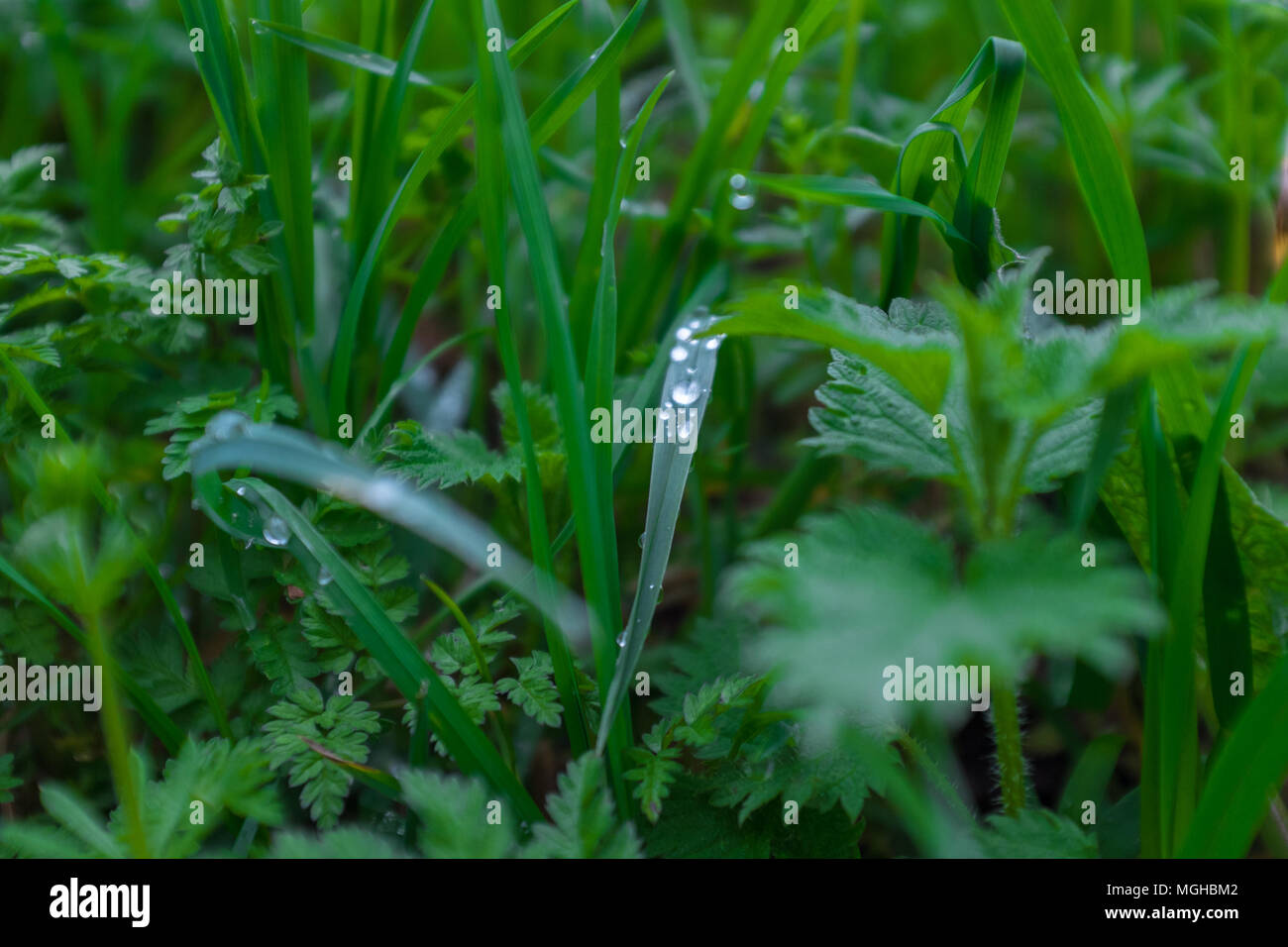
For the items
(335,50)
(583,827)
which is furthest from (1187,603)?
(335,50)

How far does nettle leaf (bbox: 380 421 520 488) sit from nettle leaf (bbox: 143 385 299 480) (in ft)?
0.50

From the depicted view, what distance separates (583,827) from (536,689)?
22 centimetres

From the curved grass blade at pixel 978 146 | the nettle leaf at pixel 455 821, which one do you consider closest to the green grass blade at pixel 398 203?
the curved grass blade at pixel 978 146

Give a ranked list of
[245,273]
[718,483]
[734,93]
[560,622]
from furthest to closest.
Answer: [718,483]
[734,93]
[245,273]
[560,622]

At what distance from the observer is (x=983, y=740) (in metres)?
1.52

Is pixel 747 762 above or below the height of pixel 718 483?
below

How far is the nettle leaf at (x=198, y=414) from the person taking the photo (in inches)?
47.4

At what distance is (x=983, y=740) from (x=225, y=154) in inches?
56.8

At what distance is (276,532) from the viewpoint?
1147mm

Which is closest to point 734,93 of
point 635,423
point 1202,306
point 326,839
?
point 635,423

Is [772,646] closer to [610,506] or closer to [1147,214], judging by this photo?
[610,506]

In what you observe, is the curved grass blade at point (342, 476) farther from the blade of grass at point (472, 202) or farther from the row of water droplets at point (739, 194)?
the row of water droplets at point (739, 194)

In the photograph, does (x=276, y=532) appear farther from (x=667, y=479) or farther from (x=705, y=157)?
(x=705, y=157)

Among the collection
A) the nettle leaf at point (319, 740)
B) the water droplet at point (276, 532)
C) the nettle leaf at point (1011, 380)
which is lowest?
the nettle leaf at point (319, 740)
